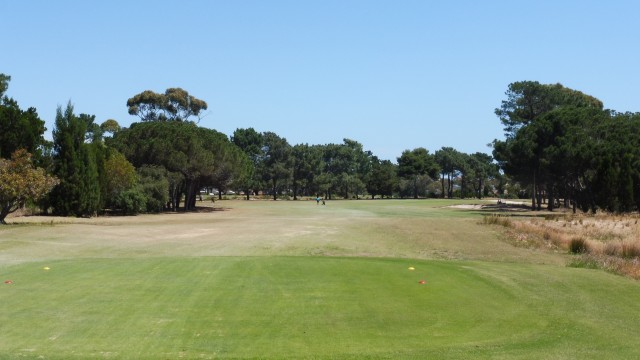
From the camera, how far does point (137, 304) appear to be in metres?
13.4

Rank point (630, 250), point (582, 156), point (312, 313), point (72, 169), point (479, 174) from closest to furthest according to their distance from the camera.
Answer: point (312, 313) → point (630, 250) → point (72, 169) → point (582, 156) → point (479, 174)

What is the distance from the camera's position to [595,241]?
3297 centimetres

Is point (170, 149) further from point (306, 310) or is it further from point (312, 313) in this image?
point (312, 313)

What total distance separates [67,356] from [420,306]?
288 inches

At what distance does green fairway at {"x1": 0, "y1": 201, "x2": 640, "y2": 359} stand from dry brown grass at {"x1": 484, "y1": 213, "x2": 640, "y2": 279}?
3.64 m

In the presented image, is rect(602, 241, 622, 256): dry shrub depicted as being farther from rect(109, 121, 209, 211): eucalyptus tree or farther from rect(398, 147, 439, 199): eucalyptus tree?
rect(398, 147, 439, 199): eucalyptus tree

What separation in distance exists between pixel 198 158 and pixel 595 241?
176 ft

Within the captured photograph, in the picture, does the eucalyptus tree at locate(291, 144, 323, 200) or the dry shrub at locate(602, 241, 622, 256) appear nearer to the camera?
the dry shrub at locate(602, 241, 622, 256)

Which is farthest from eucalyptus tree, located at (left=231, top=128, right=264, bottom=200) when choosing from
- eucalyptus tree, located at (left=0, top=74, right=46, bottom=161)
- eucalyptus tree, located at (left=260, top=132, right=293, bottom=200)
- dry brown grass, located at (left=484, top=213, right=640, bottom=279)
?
dry brown grass, located at (left=484, top=213, right=640, bottom=279)

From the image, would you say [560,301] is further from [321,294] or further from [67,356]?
[67,356]

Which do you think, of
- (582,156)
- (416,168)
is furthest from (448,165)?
(582,156)

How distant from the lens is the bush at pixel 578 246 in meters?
30.3

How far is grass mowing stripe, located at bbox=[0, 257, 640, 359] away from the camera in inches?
396

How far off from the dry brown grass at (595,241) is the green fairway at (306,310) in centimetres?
364
